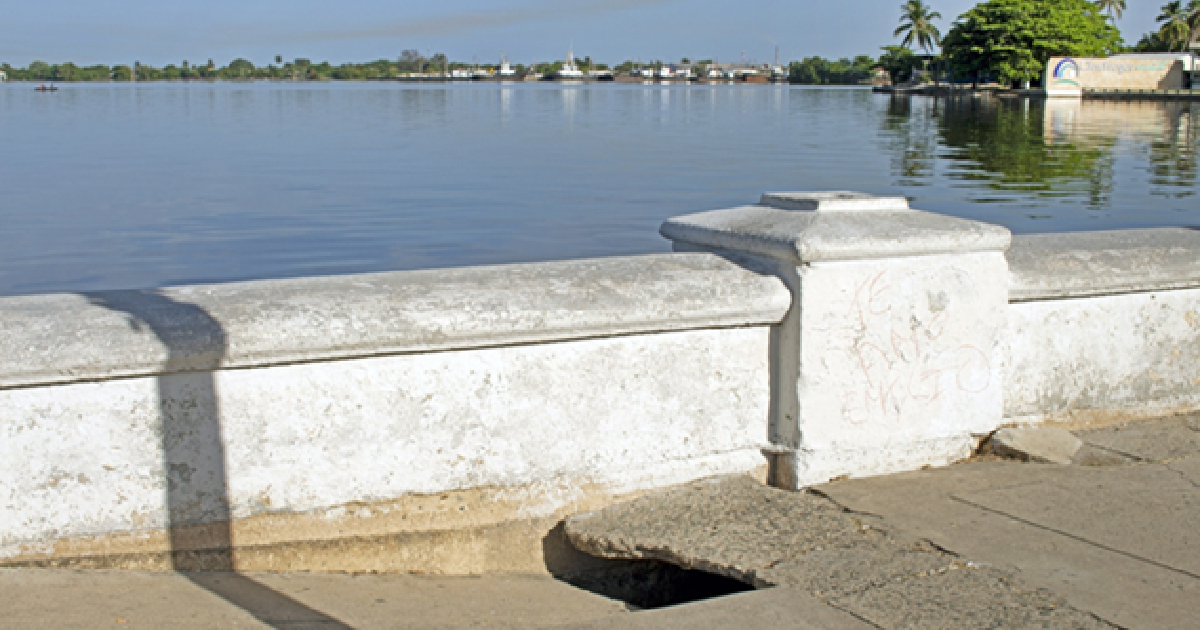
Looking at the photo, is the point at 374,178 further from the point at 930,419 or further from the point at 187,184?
the point at 930,419

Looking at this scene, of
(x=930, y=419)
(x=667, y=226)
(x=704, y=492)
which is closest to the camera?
(x=704, y=492)

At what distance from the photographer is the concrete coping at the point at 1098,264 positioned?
3.83m

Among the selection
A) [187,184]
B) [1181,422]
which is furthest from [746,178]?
[1181,422]

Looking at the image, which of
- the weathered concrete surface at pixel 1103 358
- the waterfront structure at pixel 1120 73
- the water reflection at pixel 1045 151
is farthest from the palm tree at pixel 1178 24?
the weathered concrete surface at pixel 1103 358

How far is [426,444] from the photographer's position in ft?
10.1

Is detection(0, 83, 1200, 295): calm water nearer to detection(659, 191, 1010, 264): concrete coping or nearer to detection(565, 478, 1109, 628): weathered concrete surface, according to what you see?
detection(659, 191, 1010, 264): concrete coping

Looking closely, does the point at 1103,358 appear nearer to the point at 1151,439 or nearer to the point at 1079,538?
the point at 1151,439

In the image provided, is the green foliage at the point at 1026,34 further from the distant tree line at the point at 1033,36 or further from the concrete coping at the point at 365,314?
the concrete coping at the point at 365,314

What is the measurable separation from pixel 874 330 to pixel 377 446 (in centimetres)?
157

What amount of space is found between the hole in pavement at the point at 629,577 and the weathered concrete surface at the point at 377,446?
10cm

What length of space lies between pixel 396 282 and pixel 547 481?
73cm

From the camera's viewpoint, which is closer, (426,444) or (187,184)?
(426,444)

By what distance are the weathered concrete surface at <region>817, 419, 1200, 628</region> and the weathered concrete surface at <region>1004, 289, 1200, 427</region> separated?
0.26 m

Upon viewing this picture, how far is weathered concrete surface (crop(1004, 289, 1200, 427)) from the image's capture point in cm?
393
